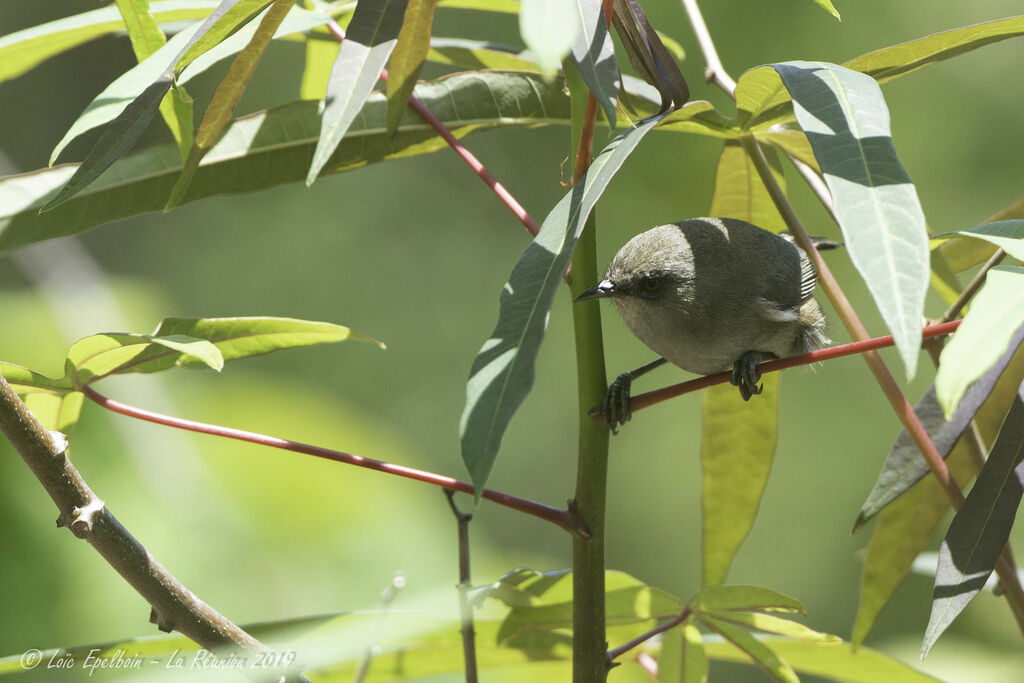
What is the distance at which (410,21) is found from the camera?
1.04 m

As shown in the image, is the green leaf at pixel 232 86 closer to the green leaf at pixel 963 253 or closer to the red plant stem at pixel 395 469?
the red plant stem at pixel 395 469

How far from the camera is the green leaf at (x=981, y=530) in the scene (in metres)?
0.95

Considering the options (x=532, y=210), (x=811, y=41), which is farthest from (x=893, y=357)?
(x=532, y=210)

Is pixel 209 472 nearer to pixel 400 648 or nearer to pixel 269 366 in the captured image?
pixel 400 648

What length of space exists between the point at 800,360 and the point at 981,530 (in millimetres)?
264

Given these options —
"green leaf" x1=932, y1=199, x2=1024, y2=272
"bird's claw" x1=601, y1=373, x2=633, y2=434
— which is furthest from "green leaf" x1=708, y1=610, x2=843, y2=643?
"green leaf" x1=932, y1=199, x2=1024, y2=272

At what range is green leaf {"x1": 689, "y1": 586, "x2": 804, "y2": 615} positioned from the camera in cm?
113

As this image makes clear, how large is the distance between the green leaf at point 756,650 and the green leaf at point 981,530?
0.27 m

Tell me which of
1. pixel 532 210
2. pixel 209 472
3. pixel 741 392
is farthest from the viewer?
pixel 532 210

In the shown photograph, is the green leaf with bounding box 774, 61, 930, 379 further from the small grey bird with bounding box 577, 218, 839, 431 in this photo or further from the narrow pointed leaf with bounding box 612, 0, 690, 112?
the small grey bird with bounding box 577, 218, 839, 431

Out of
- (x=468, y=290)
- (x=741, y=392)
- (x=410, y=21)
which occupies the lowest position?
(x=468, y=290)

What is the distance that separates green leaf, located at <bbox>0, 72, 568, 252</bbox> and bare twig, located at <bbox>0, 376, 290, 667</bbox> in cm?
44

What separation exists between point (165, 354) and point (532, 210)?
157 inches

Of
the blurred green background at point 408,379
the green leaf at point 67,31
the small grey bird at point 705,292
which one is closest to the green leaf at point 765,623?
the small grey bird at point 705,292
